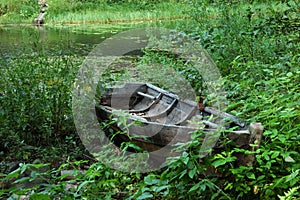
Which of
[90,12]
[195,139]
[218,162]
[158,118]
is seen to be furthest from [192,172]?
[90,12]

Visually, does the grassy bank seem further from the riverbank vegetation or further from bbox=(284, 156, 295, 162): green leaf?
bbox=(284, 156, 295, 162): green leaf

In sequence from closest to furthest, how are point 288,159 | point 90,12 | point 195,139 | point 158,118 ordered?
point 288,159 → point 195,139 → point 158,118 → point 90,12

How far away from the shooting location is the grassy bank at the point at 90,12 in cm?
1669

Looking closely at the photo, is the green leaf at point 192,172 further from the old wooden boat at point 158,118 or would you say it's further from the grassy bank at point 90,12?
the grassy bank at point 90,12

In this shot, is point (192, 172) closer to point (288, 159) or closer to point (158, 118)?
point (288, 159)

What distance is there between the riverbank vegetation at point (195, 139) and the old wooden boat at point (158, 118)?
13 centimetres

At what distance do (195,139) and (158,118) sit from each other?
162 centimetres

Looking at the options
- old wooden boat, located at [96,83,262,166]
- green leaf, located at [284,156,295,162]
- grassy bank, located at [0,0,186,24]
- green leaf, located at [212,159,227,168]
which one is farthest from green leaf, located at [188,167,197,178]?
grassy bank, located at [0,0,186,24]

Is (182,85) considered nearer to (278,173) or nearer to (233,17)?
(233,17)

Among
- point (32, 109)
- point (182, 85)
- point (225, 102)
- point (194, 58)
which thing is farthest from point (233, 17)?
point (32, 109)

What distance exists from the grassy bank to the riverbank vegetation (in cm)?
1052

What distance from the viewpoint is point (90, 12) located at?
1772 centimetres

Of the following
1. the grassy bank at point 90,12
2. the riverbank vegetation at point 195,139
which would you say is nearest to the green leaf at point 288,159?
the riverbank vegetation at point 195,139

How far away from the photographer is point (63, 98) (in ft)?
13.6
